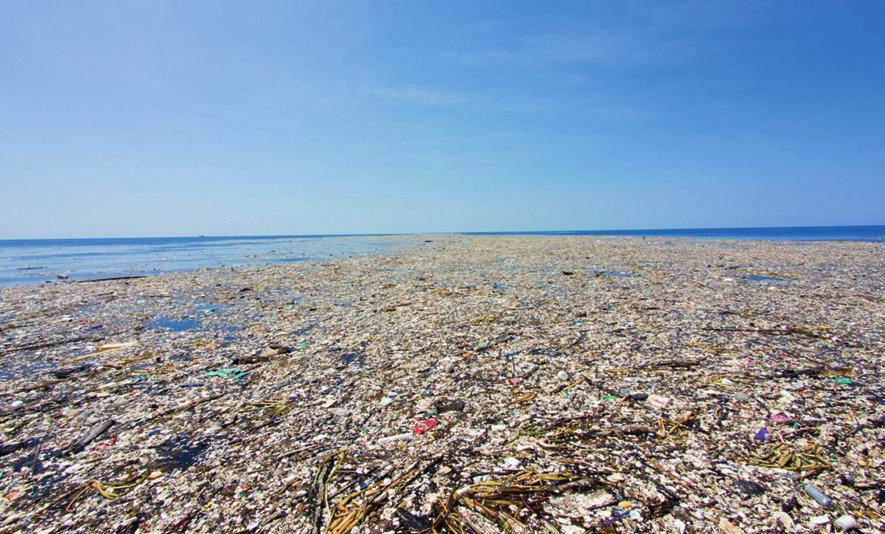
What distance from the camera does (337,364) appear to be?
246 inches

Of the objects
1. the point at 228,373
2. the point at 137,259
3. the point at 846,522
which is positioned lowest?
the point at 228,373

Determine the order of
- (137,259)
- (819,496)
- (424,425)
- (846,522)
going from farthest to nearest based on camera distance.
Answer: (137,259) < (424,425) < (819,496) < (846,522)

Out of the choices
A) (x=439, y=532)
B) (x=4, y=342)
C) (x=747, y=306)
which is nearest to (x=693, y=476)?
(x=439, y=532)

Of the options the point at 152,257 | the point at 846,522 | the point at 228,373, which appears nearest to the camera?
the point at 846,522

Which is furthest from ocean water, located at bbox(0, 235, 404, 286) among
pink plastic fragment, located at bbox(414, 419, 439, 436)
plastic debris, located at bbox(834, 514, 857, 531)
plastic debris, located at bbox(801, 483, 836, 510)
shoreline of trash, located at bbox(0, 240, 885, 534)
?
plastic debris, located at bbox(834, 514, 857, 531)

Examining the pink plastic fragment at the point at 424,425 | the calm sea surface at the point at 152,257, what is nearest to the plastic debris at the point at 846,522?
the pink plastic fragment at the point at 424,425

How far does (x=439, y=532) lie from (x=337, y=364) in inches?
157

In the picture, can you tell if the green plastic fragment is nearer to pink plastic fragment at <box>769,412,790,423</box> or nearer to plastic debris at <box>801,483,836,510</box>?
plastic debris at <box>801,483,836,510</box>

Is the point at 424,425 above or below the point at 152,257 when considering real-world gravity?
below

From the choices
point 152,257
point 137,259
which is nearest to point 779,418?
point 137,259

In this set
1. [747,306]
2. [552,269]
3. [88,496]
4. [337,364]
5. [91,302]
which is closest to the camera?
[88,496]

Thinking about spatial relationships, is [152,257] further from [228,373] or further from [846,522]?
[846,522]

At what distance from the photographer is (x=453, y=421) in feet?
14.0

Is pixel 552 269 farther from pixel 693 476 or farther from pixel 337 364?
pixel 693 476
